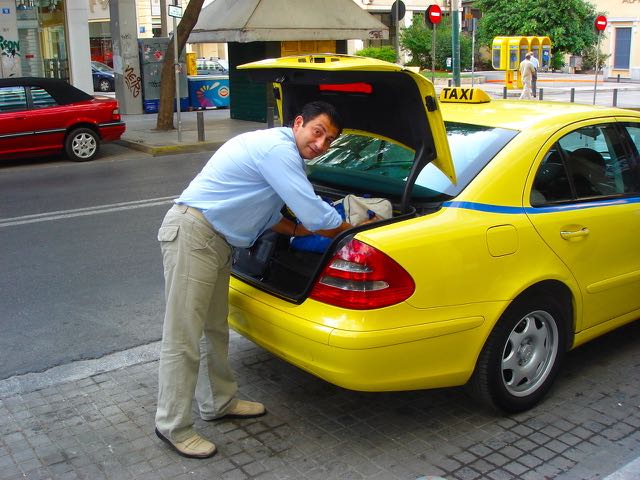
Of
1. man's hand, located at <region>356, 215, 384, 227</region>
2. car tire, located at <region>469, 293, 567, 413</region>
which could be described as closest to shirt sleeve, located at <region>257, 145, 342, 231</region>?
man's hand, located at <region>356, 215, 384, 227</region>

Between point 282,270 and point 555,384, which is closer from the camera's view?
point 282,270

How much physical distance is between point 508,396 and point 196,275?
1767mm

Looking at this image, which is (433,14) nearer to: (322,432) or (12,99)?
(12,99)

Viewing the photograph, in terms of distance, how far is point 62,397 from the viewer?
4445 mm

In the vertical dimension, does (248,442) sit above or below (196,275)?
below

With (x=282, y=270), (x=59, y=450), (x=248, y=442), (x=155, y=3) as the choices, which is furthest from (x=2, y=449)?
(x=155, y=3)

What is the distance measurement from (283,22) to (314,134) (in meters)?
16.0

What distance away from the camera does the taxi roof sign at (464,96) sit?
4953mm

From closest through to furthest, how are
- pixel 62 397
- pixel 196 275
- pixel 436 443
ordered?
pixel 196 275
pixel 436 443
pixel 62 397

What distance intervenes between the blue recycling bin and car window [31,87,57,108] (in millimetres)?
10183

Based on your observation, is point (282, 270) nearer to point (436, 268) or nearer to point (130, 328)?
point (436, 268)

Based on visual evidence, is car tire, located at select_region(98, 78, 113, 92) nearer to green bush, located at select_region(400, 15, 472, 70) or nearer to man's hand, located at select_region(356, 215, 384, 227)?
green bush, located at select_region(400, 15, 472, 70)

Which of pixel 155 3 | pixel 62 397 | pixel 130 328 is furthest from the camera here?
pixel 155 3

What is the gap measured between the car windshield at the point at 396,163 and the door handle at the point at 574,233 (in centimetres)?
57
